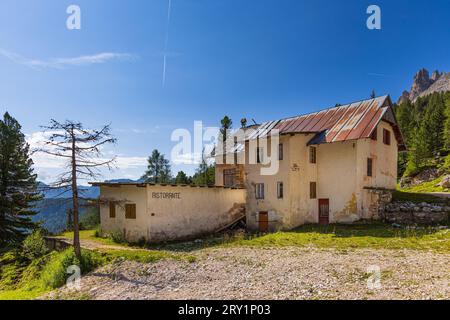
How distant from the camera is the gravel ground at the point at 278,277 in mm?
8414

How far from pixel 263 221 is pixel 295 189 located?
385 centimetres

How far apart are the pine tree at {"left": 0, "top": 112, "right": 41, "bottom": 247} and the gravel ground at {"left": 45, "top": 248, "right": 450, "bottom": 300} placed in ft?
66.7

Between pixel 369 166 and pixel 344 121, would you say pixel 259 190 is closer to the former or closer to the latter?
pixel 369 166

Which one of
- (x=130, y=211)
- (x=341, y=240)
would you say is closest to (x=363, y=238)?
(x=341, y=240)

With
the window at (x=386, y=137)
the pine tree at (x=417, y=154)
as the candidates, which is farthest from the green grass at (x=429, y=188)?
the window at (x=386, y=137)

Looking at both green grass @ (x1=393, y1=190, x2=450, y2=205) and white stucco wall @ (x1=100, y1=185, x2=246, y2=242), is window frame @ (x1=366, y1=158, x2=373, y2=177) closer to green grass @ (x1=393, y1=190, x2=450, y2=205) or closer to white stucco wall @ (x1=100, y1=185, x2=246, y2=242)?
green grass @ (x1=393, y1=190, x2=450, y2=205)

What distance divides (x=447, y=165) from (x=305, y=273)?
51.9 meters

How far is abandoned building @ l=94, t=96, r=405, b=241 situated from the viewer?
20109 millimetres

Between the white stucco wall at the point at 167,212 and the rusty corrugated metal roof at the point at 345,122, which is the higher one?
the rusty corrugated metal roof at the point at 345,122

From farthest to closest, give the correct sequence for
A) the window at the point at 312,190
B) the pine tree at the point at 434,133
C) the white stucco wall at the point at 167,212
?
the pine tree at the point at 434,133 → the window at the point at 312,190 → the white stucco wall at the point at 167,212

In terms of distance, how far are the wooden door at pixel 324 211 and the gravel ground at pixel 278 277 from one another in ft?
31.8

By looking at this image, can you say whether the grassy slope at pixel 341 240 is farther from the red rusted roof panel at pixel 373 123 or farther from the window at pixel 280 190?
the red rusted roof panel at pixel 373 123

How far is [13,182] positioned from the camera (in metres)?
27.5
